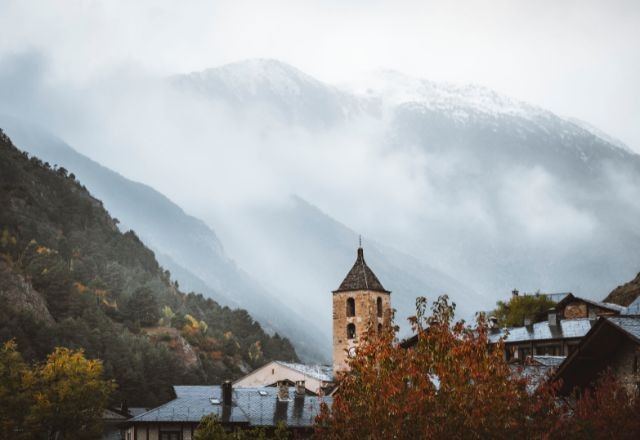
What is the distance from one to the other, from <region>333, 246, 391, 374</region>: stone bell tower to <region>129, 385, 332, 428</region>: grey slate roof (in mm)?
10939

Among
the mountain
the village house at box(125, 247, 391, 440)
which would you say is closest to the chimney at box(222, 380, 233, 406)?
the village house at box(125, 247, 391, 440)

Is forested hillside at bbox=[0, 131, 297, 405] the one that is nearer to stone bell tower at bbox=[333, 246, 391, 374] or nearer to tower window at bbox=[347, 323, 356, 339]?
stone bell tower at bbox=[333, 246, 391, 374]

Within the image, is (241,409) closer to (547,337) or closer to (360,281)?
(360,281)

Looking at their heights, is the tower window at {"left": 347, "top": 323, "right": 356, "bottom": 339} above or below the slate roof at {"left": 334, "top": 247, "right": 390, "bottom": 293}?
below

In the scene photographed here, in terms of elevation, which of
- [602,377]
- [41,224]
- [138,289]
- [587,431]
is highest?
[41,224]

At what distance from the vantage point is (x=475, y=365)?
29.1 m

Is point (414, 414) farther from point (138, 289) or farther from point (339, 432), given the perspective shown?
point (138, 289)

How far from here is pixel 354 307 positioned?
82500mm

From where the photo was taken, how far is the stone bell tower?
81375 millimetres

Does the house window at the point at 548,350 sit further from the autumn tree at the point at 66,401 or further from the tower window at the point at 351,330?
the autumn tree at the point at 66,401

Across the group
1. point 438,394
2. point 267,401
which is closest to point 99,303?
point 267,401

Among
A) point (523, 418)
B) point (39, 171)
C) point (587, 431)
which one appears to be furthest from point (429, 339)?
point (39, 171)

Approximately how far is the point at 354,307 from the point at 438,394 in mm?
53461

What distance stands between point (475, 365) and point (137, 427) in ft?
132
